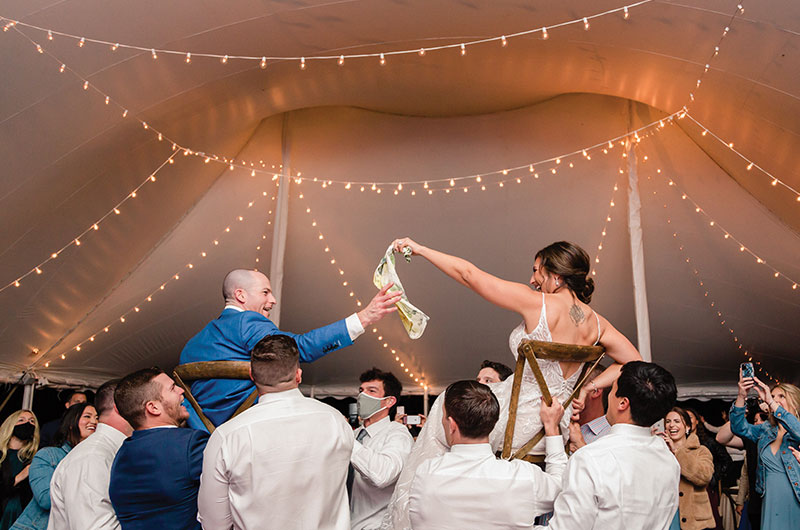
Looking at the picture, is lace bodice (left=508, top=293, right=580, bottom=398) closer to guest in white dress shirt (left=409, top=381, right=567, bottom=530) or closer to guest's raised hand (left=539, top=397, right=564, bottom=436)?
guest's raised hand (left=539, top=397, right=564, bottom=436)

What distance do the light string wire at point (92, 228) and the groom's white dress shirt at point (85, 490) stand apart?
10.1 ft

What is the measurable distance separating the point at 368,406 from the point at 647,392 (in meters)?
1.53

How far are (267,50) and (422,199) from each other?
2355 millimetres

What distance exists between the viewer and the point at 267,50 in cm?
471

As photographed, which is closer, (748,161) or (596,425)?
(596,425)

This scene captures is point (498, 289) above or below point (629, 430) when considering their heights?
above

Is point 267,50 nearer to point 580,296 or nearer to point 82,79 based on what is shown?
point 82,79

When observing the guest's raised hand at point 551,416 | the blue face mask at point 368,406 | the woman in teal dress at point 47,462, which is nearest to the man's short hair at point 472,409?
the guest's raised hand at point 551,416

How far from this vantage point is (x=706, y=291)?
6660 millimetres

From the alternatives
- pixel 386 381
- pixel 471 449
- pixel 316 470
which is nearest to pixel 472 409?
pixel 471 449

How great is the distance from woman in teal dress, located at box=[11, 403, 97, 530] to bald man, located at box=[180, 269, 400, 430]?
4.57 feet

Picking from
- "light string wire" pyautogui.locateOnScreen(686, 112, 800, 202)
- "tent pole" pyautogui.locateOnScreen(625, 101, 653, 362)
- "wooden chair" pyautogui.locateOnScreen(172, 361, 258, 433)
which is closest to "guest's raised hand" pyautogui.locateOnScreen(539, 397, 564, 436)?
"wooden chair" pyautogui.locateOnScreen(172, 361, 258, 433)

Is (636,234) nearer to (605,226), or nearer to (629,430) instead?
(605,226)

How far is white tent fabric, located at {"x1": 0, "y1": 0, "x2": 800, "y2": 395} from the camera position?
4.21 meters
